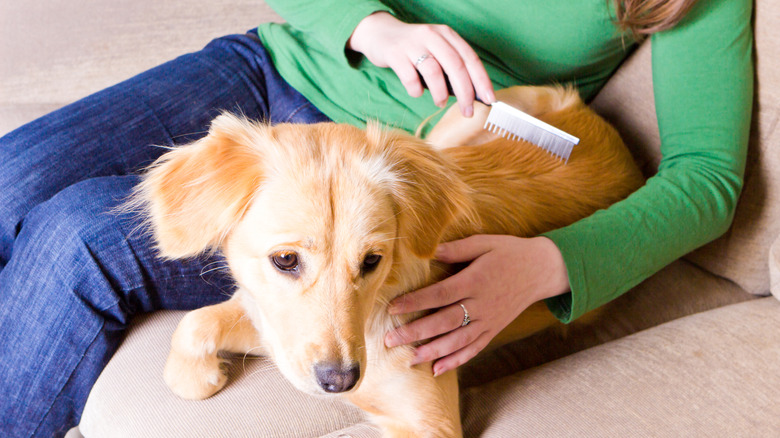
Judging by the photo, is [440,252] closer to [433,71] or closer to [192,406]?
[433,71]

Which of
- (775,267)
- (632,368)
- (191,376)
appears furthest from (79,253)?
(775,267)

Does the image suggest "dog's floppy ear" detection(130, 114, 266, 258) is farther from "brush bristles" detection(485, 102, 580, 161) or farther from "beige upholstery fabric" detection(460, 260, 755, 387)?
"beige upholstery fabric" detection(460, 260, 755, 387)

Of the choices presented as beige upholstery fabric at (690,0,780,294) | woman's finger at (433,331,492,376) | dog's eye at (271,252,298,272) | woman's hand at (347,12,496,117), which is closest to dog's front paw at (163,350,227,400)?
dog's eye at (271,252,298,272)

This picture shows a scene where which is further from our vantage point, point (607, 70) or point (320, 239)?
point (607, 70)

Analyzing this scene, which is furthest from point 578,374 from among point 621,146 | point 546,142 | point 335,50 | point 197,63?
point 197,63

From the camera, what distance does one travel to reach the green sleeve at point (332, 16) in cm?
132

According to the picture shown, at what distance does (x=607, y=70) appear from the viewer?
64.0 inches

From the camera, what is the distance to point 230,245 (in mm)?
993

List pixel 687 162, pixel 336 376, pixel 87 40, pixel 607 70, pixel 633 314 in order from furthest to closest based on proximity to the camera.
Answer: pixel 87 40 < pixel 607 70 < pixel 633 314 < pixel 687 162 < pixel 336 376

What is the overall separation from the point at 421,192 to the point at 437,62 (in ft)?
0.97

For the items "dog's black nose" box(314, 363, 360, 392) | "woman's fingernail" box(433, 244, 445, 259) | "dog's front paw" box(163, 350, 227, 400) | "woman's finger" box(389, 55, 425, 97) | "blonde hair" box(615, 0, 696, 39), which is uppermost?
"blonde hair" box(615, 0, 696, 39)

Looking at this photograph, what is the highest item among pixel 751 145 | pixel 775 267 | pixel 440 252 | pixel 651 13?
pixel 651 13

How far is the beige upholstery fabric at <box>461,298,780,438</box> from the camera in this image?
103 centimetres

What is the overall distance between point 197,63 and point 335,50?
51 centimetres
